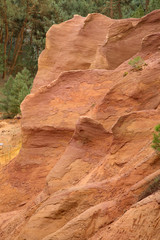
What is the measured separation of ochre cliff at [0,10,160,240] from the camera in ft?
19.9

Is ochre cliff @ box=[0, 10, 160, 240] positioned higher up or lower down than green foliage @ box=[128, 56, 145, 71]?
lower down

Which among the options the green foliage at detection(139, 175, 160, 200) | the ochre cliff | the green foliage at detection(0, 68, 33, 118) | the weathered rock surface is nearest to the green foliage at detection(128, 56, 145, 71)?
the ochre cliff

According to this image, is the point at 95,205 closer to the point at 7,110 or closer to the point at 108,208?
the point at 108,208

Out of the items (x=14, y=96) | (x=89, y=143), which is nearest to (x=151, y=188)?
(x=89, y=143)

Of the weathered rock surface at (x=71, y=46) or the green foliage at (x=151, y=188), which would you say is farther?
the weathered rock surface at (x=71, y=46)

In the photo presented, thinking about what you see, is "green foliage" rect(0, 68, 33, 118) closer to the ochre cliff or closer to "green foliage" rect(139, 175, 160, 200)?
the ochre cliff

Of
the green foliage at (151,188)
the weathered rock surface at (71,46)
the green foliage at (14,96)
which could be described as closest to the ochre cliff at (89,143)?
the weathered rock surface at (71,46)

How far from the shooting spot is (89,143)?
9047 millimetres

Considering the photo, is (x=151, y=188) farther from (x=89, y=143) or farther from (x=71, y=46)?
(x=71, y=46)

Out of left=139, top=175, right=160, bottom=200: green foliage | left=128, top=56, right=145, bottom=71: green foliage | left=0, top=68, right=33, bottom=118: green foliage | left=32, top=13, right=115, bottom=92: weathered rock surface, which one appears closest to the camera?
left=139, top=175, right=160, bottom=200: green foliage

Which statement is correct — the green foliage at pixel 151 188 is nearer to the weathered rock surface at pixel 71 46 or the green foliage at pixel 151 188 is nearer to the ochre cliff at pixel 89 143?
the ochre cliff at pixel 89 143

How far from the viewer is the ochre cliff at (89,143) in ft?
19.9

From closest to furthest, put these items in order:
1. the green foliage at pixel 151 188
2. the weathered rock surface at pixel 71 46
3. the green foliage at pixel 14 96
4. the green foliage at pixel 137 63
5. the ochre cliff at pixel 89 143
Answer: the green foliage at pixel 151 188
the ochre cliff at pixel 89 143
the green foliage at pixel 137 63
the weathered rock surface at pixel 71 46
the green foliage at pixel 14 96

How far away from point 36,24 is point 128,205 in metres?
29.4
